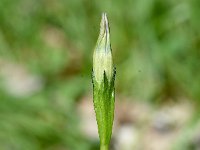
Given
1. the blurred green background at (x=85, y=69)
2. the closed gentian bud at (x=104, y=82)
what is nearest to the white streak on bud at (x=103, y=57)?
the closed gentian bud at (x=104, y=82)

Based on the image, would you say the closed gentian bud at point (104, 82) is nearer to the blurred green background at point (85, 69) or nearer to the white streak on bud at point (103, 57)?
the white streak on bud at point (103, 57)

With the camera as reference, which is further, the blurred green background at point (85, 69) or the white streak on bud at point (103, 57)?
the blurred green background at point (85, 69)

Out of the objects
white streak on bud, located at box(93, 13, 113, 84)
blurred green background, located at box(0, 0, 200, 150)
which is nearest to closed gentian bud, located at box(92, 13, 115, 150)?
white streak on bud, located at box(93, 13, 113, 84)

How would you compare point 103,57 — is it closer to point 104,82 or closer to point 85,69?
point 104,82

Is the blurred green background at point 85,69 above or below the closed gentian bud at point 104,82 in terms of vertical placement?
above

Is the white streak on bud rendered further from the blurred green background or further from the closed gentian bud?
the blurred green background
